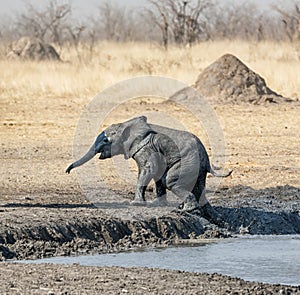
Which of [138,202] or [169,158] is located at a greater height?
[169,158]

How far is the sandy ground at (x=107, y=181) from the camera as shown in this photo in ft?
24.4

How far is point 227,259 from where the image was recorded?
8.94 m

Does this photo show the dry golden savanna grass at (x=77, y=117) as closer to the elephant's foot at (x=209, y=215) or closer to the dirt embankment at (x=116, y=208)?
the dirt embankment at (x=116, y=208)

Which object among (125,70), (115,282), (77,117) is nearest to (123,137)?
(115,282)

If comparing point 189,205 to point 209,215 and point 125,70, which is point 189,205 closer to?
point 209,215

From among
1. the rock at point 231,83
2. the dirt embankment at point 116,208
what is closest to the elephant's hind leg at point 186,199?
the dirt embankment at point 116,208

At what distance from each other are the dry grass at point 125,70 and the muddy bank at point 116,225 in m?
13.0

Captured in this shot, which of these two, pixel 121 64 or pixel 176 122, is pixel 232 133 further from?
pixel 121 64

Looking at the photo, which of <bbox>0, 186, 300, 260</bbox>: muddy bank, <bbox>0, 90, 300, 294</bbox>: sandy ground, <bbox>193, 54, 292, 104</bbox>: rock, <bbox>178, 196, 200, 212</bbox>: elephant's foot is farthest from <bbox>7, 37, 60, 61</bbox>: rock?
<bbox>178, 196, 200, 212</bbox>: elephant's foot

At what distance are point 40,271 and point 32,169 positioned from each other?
6.35 metres

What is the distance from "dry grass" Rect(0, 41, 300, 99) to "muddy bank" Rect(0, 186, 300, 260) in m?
13.0

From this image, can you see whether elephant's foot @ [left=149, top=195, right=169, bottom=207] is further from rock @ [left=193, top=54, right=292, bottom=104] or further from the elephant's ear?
rock @ [left=193, top=54, right=292, bottom=104]

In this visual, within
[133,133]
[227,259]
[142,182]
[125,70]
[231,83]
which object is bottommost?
[125,70]

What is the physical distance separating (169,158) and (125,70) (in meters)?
19.3
